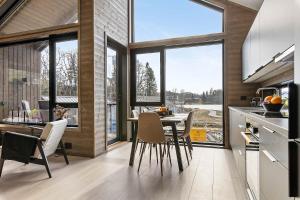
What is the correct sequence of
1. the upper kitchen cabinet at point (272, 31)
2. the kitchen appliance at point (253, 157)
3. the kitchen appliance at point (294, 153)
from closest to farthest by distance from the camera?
the kitchen appliance at point (294, 153), the upper kitchen cabinet at point (272, 31), the kitchen appliance at point (253, 157)

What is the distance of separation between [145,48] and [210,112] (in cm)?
227

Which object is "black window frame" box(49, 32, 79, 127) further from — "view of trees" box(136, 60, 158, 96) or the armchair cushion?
"view of trees" box(136, 60, 158, 96)

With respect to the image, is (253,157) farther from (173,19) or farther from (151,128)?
(173,19)

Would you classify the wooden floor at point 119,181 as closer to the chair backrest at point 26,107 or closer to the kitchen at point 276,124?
the kitchen at point 276,124

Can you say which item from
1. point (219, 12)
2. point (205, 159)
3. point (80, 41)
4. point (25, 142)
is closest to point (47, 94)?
point (80, 41)

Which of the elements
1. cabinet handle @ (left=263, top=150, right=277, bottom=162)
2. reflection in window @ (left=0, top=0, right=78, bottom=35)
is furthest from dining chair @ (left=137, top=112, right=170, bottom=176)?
reflection in window @ (left=0, top=0, right=78, bottom=35)

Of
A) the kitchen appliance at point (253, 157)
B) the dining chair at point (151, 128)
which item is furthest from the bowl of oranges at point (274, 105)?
the dining chair at point (151, 128)

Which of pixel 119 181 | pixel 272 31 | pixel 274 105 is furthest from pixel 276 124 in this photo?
pixel 119 181

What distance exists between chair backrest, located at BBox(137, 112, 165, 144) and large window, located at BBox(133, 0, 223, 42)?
2.76m

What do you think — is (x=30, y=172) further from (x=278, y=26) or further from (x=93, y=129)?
(x=278, y=26)

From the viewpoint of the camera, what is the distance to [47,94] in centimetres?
466

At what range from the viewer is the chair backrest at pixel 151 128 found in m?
3.05

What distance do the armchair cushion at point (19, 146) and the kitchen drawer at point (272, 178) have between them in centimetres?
278

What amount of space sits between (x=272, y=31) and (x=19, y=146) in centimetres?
344
